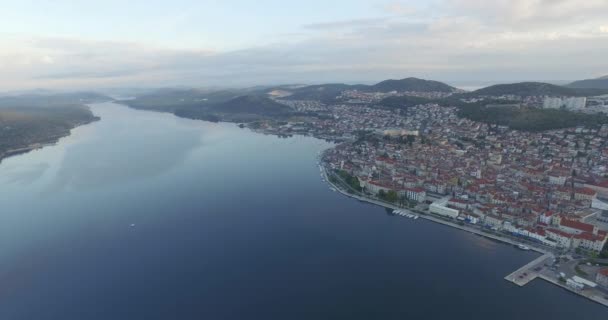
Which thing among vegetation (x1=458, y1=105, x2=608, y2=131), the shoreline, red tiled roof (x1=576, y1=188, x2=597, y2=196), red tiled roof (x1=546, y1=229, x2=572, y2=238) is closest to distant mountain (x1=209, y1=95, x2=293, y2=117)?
vegetation (x1=458, y1=105, x2=608, y2=131)

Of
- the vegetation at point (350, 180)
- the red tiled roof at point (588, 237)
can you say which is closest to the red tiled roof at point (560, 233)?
the red tiled roof at point (588, 237)

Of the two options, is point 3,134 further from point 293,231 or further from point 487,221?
point 487,221

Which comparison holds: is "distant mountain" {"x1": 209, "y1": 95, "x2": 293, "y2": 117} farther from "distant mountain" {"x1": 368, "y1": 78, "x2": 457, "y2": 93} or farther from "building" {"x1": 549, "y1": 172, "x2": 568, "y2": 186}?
"building" {"x1": 549, "y1": 172, "x2": 568, "y2": 186}

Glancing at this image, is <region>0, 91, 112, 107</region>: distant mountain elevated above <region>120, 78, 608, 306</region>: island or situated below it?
above

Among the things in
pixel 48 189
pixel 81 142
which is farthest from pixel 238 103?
pixel 48 189

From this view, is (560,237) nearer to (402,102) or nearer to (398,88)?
(402,102)

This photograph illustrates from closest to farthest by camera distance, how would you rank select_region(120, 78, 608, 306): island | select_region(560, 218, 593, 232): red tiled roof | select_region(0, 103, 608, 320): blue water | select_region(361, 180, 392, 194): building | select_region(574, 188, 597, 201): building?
select_region(0, 103, 608, 320): blue water, select_region(120, 78, 608, 306): island, select_region(560, 218, 593, 232): red tiled roof, select_region(574, 188, 597, 201): building, select_region(361, 180, 392, 194): building

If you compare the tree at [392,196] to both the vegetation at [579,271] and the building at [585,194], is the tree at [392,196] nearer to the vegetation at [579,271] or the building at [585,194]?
the vegetation at [579,271]
